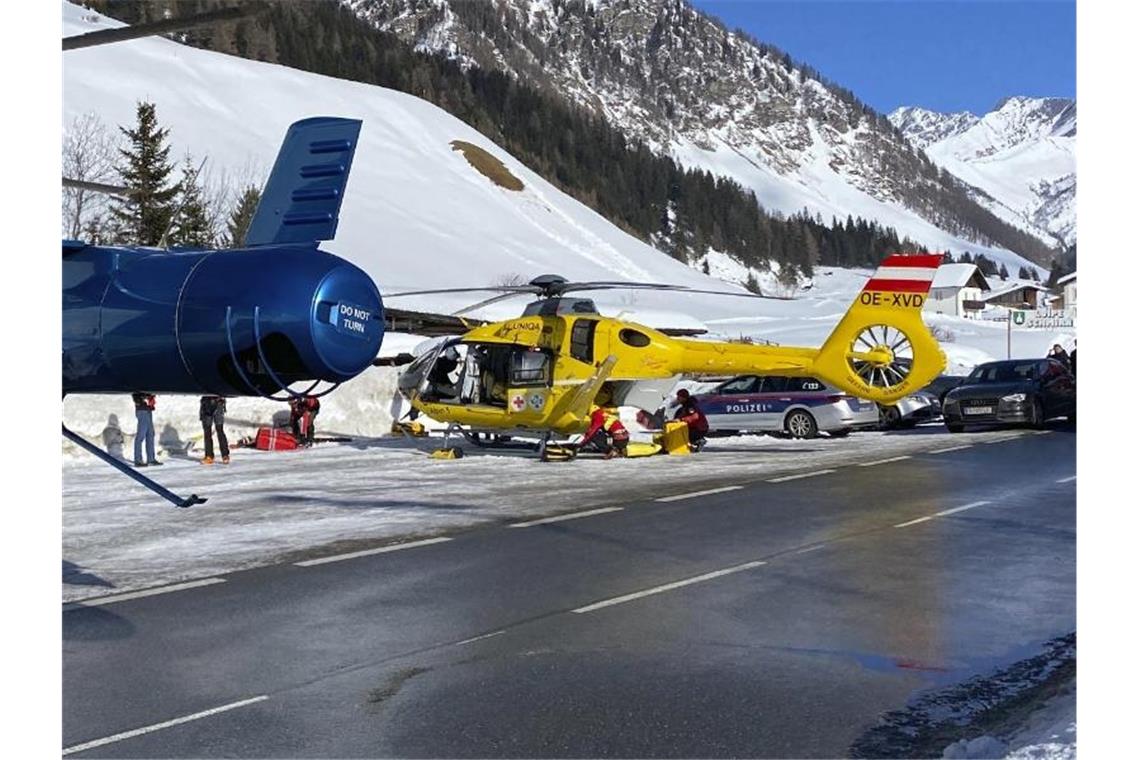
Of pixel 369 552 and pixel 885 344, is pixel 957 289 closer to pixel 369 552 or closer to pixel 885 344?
pixel 885 344

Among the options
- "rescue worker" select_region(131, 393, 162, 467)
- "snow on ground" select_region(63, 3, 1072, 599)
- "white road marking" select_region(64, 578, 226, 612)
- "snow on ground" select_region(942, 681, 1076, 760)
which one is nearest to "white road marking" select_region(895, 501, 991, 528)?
"snow on ground" select_region(63, 3, 1072, 599)

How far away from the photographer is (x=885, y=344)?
19.4 meters

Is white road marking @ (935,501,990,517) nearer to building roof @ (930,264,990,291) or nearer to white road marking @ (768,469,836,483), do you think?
white road marking @ (768,469,836,483)

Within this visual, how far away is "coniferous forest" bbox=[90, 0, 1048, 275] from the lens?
128375 millimetres

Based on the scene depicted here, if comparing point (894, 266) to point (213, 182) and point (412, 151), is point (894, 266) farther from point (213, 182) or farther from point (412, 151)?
point (412, 151)

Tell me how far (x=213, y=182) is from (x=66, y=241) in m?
77.9

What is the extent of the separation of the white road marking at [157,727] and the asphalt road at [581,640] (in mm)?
18

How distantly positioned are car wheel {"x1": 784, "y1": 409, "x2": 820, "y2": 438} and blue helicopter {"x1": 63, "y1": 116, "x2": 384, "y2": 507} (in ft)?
61.9

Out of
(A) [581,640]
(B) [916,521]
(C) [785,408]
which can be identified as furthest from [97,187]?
(C) [785,408]

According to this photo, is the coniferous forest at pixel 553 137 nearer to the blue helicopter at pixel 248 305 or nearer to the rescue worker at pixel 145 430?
the rescue worker at pixel 145 430

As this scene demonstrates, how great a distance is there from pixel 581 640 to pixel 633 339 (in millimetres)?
12993

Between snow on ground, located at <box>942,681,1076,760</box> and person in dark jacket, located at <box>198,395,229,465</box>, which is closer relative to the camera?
snow on ground, located at <box>942,681,1076,760</box>

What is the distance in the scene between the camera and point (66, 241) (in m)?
7.61
